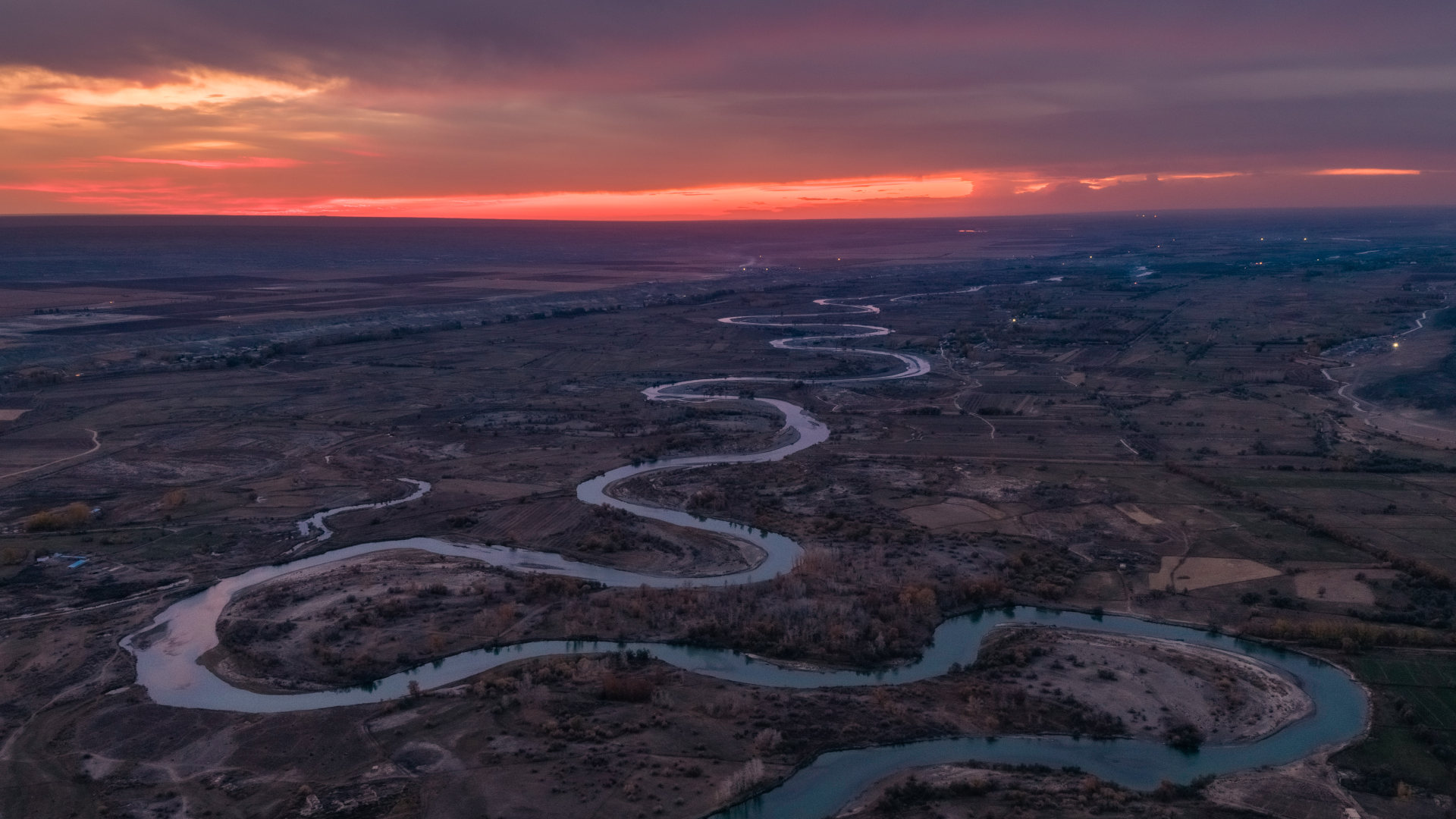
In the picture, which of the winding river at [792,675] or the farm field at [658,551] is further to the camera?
the farm field at [658,551]

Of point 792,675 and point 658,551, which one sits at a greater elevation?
point 658,551

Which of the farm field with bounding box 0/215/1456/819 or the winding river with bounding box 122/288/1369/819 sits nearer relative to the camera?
the winding river with bounding box 122/288/1369/819

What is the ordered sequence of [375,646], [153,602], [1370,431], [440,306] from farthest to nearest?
1. [440,306]
2. [1370,431]
3. [153,602]
4. [375,646]

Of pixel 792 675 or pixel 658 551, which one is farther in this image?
pixel 658 551

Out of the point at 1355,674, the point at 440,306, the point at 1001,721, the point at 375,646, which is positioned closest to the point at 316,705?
the point at 375,646

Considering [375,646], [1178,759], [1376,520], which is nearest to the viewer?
[1178,759]

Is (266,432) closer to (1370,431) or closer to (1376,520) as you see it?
(1376,520)

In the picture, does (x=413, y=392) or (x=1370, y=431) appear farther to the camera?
(x=413, y=392)
